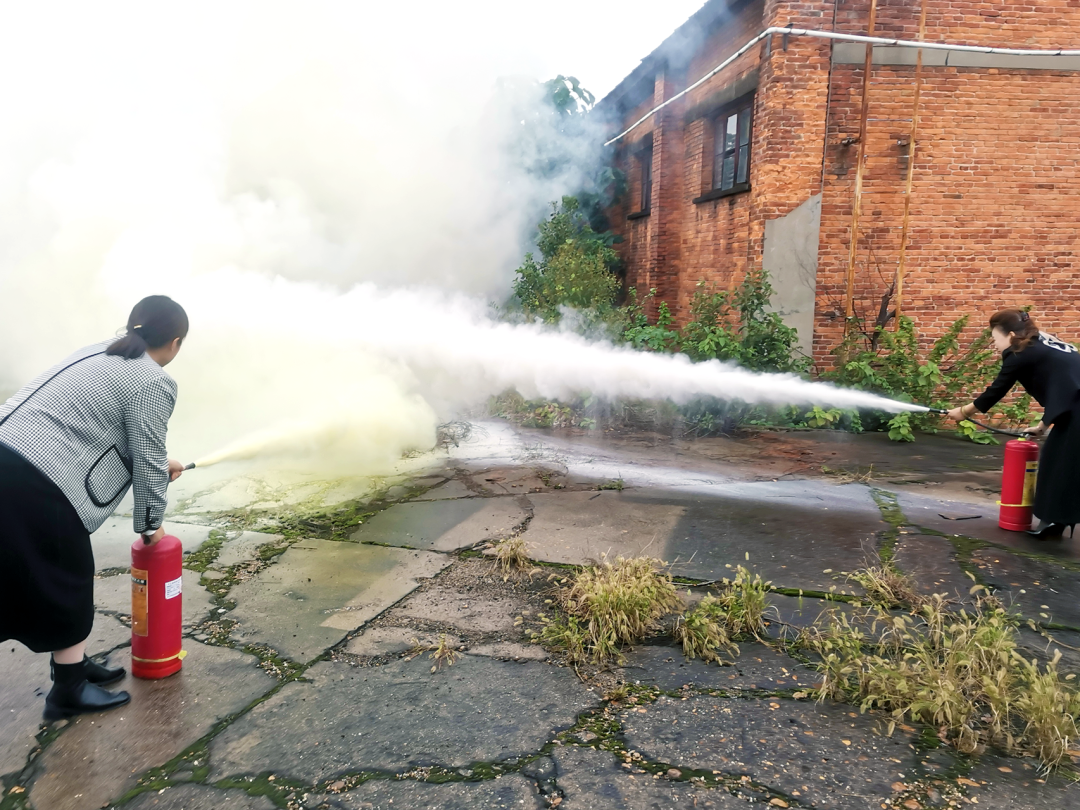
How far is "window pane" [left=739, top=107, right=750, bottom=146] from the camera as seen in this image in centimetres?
1062

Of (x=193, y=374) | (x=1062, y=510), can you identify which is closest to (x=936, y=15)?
(x=1062, y=510)

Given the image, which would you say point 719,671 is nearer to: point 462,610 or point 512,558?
point 462,610

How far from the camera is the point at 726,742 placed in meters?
2.67

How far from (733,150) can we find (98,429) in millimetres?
10270

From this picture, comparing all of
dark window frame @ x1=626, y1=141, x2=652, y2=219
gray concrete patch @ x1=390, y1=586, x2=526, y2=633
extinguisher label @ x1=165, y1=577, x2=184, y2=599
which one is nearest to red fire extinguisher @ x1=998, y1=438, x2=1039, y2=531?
gray concrete patch @ x1=390, y1=586, x2=526, y2=633

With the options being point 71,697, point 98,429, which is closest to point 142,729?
point 71,697

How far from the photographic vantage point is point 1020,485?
496 cm

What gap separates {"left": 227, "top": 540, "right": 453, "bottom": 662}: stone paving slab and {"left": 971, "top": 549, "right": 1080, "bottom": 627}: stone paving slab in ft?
10.4

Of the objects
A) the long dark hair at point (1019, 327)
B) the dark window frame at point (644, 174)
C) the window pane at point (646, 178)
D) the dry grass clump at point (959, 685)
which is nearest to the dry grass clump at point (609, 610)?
the dry grass clump at point (959, 685)

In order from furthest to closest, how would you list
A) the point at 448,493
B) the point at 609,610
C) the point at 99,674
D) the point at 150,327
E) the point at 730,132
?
the point at 730,132 → the point at 448,493 → the point at 609,610 → the point at 99,674 → the point at 150,327

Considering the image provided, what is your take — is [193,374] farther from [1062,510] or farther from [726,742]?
[1062,510]

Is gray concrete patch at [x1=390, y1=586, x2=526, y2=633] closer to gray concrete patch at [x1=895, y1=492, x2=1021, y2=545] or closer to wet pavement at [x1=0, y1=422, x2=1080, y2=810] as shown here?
wet pavement at [x1=0, y1=422, x2=1080, y2=810]

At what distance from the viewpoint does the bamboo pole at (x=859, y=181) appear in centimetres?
898

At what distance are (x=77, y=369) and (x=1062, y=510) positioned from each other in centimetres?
546
